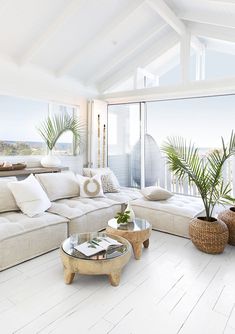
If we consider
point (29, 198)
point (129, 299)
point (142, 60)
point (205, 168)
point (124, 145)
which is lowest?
point (129, 299)

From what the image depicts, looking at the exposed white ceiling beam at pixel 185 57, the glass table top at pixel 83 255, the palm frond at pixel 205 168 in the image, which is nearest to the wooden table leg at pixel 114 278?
the glass table top at pixel 83 255

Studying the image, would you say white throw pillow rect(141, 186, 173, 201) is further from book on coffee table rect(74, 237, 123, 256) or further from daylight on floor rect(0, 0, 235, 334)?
book on coffee table rect(74, 237, 123, 256)

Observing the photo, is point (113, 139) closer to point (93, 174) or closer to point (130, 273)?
point (93, 174)

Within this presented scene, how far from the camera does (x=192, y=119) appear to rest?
5.42 meters

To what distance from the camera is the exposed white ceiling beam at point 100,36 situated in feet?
11.2

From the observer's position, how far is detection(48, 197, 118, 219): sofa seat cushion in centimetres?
292

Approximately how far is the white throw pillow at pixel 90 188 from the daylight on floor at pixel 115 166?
0.02 metres

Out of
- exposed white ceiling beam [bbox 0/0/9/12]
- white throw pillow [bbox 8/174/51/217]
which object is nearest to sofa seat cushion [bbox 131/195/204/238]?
white throw pillow [bbox 8/174/51/217]

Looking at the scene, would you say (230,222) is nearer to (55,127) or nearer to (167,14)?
(167,14)

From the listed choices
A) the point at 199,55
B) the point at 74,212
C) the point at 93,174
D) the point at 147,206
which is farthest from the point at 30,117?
the point at 199,55

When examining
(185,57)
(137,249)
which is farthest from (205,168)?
(185,57)

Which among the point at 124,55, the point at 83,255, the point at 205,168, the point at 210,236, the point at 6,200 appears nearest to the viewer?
the point at 83,255

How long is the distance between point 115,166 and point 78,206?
7.86ft

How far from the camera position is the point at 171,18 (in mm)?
3652
